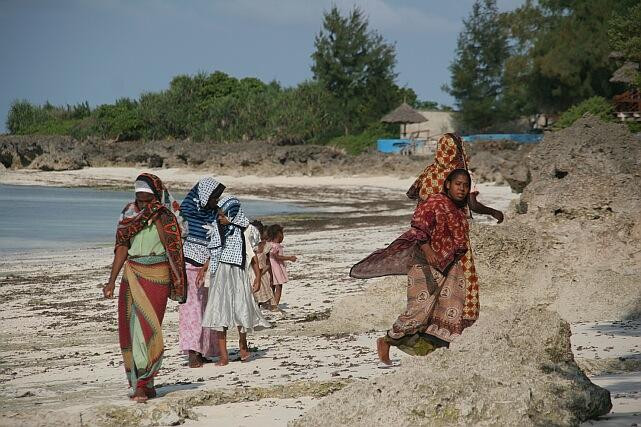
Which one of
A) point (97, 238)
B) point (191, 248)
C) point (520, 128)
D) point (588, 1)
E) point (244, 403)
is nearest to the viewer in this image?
point (244, 403)

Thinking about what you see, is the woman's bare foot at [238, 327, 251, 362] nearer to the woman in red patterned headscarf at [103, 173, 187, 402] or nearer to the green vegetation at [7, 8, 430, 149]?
the woman in red patterned headscarf at [103, 173, 187, 402]

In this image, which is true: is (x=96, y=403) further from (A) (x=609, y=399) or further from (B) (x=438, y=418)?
(A) (x=609, y=399)

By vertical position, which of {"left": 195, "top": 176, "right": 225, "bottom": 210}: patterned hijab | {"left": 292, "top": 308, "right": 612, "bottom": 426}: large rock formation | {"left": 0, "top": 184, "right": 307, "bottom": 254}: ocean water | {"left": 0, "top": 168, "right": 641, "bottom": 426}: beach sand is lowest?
{"left": 0, "top": 184, "right": 307, "bottom": 254}: ocean water

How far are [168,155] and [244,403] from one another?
52734mm

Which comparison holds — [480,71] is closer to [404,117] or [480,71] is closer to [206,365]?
[404,117]

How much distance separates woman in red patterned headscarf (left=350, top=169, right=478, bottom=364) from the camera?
23.7 ft

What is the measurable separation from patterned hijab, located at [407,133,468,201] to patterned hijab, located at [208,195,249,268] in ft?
5.68

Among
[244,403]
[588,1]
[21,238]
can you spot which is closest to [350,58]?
[588,1]

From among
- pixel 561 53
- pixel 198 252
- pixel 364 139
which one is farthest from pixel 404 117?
pixel 198 252

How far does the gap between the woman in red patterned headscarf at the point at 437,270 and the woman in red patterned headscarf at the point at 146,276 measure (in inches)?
59.3

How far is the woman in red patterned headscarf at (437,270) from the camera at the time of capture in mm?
7227

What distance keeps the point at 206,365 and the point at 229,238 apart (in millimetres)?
1034

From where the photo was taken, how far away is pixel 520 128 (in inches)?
2525

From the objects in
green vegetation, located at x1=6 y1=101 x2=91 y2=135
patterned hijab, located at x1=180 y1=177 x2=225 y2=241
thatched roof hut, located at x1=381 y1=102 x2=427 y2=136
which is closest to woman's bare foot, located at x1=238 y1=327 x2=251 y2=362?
patterned hijab, located at x1=180 y1=177 x2=225 y2=241
